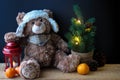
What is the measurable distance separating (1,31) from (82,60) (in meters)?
0.56

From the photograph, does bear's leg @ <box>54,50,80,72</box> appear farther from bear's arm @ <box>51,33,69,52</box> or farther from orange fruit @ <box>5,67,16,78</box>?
orange fruit @ <box>5,67,16,78</box>

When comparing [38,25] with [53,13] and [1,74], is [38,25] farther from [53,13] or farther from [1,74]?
[1,74]

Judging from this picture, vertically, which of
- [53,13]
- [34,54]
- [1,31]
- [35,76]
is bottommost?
[35,76]

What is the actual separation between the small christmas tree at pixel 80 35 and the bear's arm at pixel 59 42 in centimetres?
6

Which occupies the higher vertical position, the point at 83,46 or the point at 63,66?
the point at 83,46

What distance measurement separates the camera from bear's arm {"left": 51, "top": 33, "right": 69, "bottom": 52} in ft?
4.77

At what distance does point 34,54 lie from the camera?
1.39m

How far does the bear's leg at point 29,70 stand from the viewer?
1.27 meters

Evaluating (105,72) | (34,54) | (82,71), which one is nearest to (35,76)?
(34,54)

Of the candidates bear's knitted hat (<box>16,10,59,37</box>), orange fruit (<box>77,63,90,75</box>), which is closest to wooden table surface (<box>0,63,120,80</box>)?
orange fruit (<box>77,63,90,75</box>)

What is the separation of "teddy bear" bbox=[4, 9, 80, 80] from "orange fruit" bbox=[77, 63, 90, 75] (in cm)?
2

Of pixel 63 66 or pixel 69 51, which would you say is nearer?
pixel 63 66

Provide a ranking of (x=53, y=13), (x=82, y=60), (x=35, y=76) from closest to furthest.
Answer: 1. (x=35, y=76)
2. (x=82, y=60)
3. (x=53, y=13)

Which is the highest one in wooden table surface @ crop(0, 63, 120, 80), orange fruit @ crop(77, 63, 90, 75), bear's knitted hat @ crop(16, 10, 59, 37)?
bear's knitted hat @ crop(16, 10, 59, 37)
